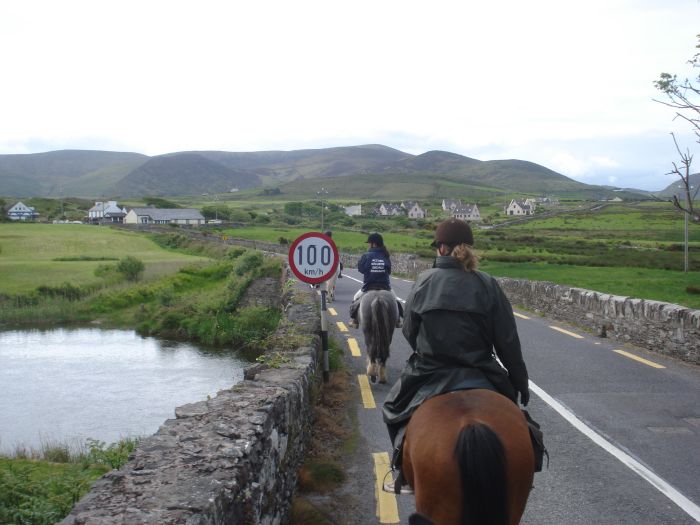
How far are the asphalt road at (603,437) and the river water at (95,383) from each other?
9493 millimetres

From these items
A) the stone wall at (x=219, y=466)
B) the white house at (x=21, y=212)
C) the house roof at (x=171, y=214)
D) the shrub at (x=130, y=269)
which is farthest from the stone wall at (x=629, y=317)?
the white house at (x=21, y=212)

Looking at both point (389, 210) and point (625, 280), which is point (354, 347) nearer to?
point (625, 280)

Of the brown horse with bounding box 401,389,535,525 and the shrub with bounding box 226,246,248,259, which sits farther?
the shrub with bounding box 226,246,248,259

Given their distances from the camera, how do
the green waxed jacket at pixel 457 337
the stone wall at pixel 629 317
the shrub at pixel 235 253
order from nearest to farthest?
the green waxed jacket at pixel 457 337 → the stone wall at pixel 629 317 → the shrub at pixel 235 253

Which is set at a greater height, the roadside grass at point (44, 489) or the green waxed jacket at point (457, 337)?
the green waxed jacket at point (457, 337)

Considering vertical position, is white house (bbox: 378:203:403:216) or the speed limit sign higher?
white house (bbox: 378:203:403:216)

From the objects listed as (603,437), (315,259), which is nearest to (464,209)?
(315,259)

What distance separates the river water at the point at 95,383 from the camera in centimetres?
1794

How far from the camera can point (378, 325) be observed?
1039 cm

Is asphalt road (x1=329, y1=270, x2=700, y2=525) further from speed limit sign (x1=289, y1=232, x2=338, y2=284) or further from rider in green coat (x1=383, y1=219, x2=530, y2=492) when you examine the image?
speed limit sign (x1=289, y1=232, x2=338, y2=284)

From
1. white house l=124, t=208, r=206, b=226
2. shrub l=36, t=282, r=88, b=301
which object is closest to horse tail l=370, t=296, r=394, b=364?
shrub l=36, t=282, r=88, b=301

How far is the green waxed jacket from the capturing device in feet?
14.4

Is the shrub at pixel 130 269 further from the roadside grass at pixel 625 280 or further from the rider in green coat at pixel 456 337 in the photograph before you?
the rider in green coat at pixel 456 337

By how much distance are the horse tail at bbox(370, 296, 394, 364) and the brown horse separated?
20.6 feet
